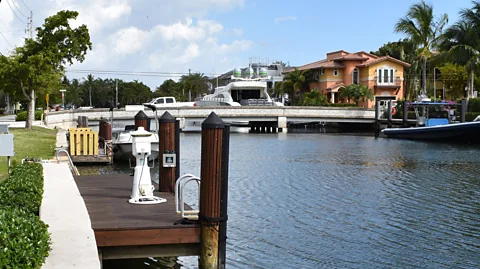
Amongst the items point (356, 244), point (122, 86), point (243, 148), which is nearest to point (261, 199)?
point (356, 244)

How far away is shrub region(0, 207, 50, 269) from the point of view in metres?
6.66

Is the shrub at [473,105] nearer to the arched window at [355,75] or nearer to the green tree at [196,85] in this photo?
the arched window at [355,75]

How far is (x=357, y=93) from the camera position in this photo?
246 feet

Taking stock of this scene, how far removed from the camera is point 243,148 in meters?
41.5

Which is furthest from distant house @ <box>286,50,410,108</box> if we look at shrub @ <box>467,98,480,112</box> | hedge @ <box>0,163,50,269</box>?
hedge @ <box>0,163,50,269</box>

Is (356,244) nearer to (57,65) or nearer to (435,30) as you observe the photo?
(57,65)

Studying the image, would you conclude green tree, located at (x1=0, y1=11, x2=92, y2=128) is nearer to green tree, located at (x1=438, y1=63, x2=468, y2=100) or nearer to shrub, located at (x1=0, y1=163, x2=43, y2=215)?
shrub, located at (x1=0, y1=163, x2=43, y2=215)

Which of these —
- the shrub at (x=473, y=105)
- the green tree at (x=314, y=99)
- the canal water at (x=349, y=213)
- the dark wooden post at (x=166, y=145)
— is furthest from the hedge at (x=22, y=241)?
the green tree at (x=314, y=99)

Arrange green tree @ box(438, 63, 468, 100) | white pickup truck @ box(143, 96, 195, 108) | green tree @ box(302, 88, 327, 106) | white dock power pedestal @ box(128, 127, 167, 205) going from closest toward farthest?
1. white dock power pedestal @ box(128, 127, 167, 205)
2. white pickup truck @ box(143, 96, 195, 108)
3. green tree @ box(438, 63, 468, 100)
4. green tree @ box(302, 88, 327, 106)

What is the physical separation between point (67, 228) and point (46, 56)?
32.2 m

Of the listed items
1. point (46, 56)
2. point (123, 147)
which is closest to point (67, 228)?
point (123, 147)

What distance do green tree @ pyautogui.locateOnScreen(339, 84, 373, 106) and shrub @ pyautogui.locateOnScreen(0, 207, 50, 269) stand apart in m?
69.4

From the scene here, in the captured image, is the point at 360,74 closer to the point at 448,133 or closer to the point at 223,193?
the point at 448,133

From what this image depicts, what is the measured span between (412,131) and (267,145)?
12.8 meters
